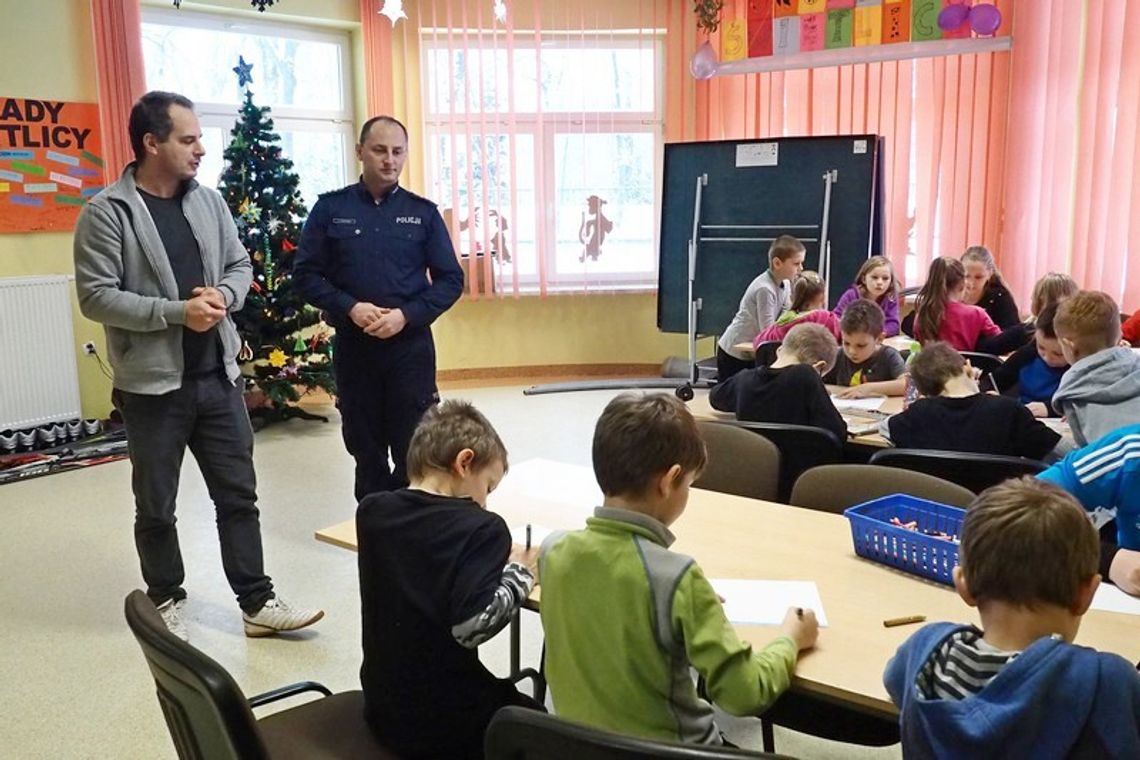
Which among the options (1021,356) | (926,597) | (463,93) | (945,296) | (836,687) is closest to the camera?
(836,687)

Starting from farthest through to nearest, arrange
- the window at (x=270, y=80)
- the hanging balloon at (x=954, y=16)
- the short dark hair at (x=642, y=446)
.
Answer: the window at (x=270, y=80) < the hanging balloon at (x=954, y=16) < the short dark hair at (x=642, y=446)

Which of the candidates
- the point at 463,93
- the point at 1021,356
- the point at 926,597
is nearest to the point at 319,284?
the point at 926,597

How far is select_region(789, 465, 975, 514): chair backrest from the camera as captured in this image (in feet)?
7.48

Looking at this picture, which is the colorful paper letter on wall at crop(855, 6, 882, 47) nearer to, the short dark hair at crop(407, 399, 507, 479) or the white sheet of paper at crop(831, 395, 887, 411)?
the white sheet of paper at crop(831, 395, 887, 411)

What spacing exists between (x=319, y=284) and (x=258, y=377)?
2723 millimetres

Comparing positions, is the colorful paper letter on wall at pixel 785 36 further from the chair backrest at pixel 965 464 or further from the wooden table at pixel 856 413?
the chair backrest at pixel 965 464

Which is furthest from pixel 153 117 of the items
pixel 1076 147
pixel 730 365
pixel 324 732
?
pixel 1076 147

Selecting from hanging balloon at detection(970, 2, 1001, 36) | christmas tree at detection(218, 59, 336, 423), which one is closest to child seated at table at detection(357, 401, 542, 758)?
christmas tree at detection(218, 59, 336, 423)

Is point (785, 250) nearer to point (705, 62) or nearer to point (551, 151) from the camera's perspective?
point (705, 62)

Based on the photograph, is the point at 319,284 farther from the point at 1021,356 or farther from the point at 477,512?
the point at 1021,356

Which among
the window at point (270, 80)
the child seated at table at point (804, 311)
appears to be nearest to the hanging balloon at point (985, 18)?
the child seated at table at point (804, 311)

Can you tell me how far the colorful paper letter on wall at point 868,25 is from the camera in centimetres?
637

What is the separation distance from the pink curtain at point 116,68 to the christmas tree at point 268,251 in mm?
594

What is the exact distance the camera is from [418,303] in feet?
11.8
